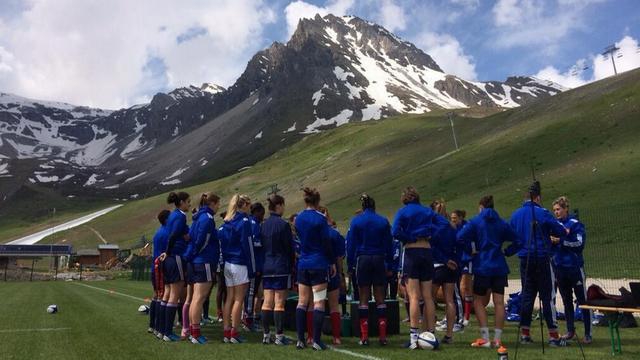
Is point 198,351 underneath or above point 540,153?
underneath

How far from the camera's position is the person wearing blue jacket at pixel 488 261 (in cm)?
898

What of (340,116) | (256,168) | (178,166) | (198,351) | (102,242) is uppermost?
(340,116)

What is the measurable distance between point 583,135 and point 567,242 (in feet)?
159

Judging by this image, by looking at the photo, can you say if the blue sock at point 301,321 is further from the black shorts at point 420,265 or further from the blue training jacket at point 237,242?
the black shorts at point 420,265

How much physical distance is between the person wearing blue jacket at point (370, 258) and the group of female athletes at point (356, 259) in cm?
2

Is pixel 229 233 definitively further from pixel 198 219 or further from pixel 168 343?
pixel 168 343

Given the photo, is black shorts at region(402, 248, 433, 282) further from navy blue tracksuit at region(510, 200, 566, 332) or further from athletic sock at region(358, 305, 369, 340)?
navy blue tracksuit at region(510, 200, 566, 332)

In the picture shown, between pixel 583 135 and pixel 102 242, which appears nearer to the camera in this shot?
pixel 583 135

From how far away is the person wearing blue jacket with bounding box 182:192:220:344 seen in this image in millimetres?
9594

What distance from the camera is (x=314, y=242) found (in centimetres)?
901

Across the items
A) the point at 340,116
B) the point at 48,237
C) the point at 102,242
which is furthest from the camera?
the point at 340,116

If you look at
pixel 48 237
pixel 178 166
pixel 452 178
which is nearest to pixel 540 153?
pixel 452 178

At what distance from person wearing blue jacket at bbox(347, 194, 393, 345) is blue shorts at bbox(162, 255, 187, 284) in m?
3.32

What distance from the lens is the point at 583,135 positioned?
52625 millimetres
